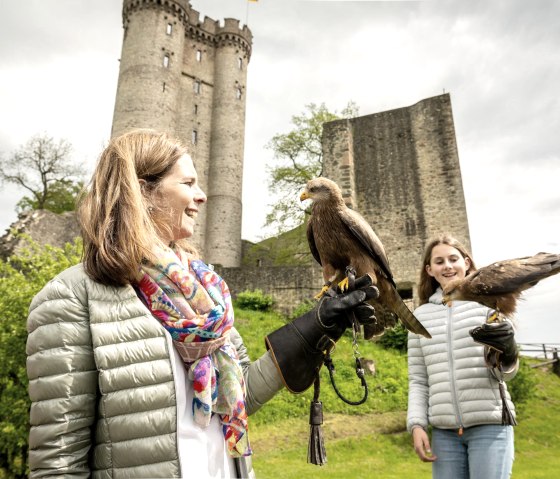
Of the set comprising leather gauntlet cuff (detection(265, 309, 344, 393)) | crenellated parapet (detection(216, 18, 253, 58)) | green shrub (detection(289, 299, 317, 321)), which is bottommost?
leather gauntlet cuff (detection(265, 309, 344, 393))

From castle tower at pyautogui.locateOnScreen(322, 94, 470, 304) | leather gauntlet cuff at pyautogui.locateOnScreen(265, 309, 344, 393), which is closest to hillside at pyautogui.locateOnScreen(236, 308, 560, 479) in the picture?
leather gauntlet cuff at pyautogui.locateOnScreen(265, 309, 344, 393)

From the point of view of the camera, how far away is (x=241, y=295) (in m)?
20.5

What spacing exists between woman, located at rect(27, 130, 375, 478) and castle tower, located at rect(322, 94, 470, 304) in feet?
59.4

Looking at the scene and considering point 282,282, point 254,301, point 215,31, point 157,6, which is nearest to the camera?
point 254,301

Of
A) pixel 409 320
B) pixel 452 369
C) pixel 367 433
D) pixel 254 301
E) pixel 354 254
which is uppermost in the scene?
pixel 254 301

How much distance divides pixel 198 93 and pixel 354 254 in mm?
34331

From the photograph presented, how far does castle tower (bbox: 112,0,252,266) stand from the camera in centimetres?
2967

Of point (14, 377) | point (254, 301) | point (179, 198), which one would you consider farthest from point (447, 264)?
point (254, 301)

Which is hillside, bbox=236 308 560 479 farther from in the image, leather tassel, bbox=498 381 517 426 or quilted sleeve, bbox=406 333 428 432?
leather tassel, bbox=498 381 517 426

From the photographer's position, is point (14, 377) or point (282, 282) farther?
point (282, 282)

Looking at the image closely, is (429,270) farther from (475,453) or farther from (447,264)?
(475,453)

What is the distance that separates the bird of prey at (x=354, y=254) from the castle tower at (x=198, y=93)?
1091 inches

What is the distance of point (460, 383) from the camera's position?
287 centimetres

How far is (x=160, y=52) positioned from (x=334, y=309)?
3291cm
